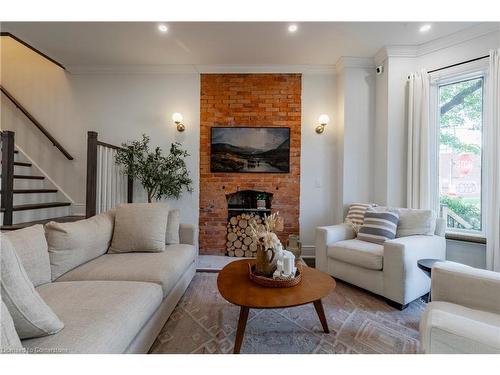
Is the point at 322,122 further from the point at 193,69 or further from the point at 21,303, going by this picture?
the point at 21,303

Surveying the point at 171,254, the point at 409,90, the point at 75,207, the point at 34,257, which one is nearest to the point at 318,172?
the point at 409,90

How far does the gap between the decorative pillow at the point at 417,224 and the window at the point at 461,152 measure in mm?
546

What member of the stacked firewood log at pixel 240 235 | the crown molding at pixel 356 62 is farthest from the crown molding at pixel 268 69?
the stacked firewood log at pixel 240 235

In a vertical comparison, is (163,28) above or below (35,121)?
above

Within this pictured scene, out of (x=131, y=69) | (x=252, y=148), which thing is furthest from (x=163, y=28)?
(x=252, y=148)

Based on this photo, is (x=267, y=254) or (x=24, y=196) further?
(x=24, y=196)

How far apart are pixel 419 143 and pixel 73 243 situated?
3.71m

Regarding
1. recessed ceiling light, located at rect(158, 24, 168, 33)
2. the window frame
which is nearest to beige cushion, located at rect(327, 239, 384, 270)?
the window frame

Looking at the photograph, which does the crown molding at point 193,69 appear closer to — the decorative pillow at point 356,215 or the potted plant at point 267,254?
the decorative pillow at point 356,215

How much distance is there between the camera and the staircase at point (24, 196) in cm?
216

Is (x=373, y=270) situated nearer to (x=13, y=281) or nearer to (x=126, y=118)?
(x=13, y=281)

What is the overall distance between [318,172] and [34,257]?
319cm

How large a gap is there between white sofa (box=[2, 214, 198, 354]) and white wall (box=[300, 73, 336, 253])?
1978mm

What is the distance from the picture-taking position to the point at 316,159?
346cm
